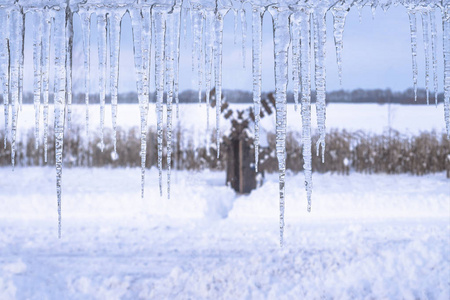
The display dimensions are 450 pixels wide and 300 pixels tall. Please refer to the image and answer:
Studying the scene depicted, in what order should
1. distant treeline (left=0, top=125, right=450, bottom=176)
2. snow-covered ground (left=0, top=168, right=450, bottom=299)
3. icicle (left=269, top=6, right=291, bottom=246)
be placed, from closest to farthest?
icicle (left=269, top=6, right=291, bottom=246) < snow-covered ground (left=0, top=168, right=450, bottom=299) < distant treeline (left=0, top=125, right=450, bottom=176)

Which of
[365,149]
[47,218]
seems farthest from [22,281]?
[365,149]

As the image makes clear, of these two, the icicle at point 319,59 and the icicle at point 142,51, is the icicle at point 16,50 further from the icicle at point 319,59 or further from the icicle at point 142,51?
the icicle at point 319,59

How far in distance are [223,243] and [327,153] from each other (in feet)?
26.6

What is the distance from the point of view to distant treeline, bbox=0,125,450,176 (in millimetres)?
13242

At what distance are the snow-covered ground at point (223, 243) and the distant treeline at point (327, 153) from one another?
219 centimetres

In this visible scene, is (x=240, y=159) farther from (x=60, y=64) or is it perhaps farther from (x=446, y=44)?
(x=60, y=64)

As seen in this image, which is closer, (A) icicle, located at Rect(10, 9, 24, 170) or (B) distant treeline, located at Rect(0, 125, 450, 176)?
(A) icicle, located at Rect(10, 9, 24, 170)

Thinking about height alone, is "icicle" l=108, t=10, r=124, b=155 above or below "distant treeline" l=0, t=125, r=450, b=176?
above

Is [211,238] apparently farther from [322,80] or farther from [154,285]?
[322,80]

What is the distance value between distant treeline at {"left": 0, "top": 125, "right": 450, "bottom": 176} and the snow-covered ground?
2.19 metres

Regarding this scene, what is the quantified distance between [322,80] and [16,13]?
170 cm

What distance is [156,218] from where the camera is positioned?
311 inches

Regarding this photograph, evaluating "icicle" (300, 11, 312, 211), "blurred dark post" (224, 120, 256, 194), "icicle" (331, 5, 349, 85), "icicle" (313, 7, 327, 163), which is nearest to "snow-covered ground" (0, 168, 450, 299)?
"blurred dark post" (224, 120, 256, 194)

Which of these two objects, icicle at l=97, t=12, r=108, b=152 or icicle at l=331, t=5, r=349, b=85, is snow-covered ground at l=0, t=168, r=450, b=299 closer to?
icicle at l=97, t=12, r=108, b=152
